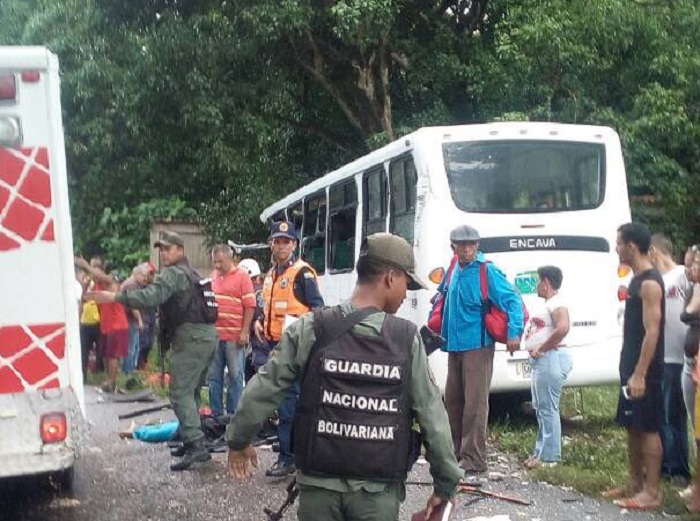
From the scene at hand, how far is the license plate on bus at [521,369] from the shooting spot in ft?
32.3

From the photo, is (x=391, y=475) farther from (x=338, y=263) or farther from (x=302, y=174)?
(x=302, y=174)

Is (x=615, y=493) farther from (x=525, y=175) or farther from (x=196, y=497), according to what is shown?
(x=525, y=175)

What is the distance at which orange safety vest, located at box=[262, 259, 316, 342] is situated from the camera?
7.84m

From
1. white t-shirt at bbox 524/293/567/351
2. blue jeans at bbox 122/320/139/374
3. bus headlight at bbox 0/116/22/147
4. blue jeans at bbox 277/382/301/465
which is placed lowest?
blue jeans at bbox 122/320/139/374

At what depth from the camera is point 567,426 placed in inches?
399

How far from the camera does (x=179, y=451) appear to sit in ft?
29.0

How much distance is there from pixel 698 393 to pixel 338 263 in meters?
7.76

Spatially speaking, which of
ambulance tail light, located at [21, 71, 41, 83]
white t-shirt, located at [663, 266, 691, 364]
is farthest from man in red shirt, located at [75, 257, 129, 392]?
ambulance tail light, located at [21, 71, 41, 83]

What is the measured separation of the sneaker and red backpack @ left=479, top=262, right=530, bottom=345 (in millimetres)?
1732

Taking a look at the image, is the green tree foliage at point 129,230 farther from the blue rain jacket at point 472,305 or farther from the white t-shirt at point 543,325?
the blue rain jacket at point 472,305

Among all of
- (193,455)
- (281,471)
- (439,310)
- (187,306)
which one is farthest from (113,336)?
(439,310)

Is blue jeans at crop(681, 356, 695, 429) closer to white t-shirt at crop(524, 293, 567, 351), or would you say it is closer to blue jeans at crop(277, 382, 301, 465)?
white t-shirt at crop(524, 293, 567, 351)

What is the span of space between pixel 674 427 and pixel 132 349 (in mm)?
10376

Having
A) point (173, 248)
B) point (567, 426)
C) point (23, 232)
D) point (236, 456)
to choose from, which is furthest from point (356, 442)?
point (567, 426)
